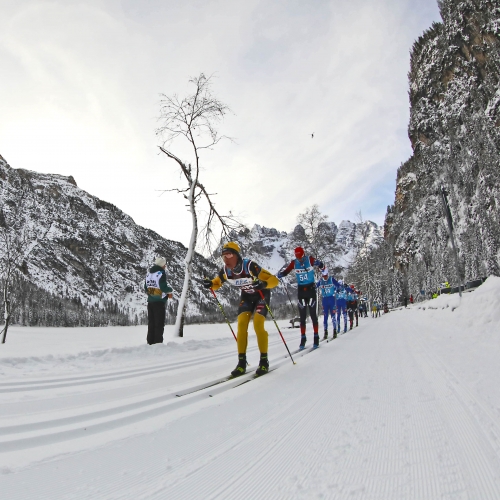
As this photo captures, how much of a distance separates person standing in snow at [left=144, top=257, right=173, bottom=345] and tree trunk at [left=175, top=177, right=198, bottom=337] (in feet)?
8.20

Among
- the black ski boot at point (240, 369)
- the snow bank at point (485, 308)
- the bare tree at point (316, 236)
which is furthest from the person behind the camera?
the bare tree at point (316, 236)

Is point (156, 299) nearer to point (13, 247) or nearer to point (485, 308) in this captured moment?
point (13, 247)

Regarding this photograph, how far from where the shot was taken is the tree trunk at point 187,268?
10.1 meters

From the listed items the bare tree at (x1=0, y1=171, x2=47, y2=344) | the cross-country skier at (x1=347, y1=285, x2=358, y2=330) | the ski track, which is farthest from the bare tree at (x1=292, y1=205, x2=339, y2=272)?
the ski track

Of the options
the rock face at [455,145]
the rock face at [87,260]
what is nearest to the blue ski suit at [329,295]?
the rock face at [455,145]

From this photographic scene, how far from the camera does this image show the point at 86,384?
3438 mm

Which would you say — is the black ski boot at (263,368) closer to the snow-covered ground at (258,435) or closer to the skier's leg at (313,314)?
the snow-covered ground at (258,435)

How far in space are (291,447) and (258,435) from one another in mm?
259

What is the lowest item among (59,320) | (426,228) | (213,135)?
(59,320)

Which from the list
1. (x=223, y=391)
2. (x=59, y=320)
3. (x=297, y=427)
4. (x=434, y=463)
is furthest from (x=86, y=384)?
(x=59, y=320)

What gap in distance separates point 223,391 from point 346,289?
1231 cm

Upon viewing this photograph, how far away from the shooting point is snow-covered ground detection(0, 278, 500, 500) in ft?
4.25

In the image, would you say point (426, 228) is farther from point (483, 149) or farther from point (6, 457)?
point (6, 457)

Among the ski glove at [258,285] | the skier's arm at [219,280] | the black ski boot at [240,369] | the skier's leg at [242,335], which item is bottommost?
the black ski boot at [240,369]
